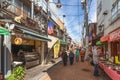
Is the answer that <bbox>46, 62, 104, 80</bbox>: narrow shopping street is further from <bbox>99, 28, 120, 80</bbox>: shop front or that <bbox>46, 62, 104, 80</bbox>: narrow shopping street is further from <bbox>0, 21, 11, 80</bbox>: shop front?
<bbox>0, 21, 11, 80</bbox>: shop front

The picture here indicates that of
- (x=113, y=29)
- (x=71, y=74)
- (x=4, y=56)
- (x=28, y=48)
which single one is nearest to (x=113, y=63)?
(x=71, y=74)

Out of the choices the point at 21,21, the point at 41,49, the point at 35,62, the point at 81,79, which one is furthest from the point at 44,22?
the point at 81,79

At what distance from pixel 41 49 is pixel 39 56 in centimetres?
138

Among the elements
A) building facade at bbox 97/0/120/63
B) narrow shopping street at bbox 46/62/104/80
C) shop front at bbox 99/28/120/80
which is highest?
building facade at bbox 97/0/120/63

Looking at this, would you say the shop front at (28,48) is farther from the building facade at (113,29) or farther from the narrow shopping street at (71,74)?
the building facade at (113,29)

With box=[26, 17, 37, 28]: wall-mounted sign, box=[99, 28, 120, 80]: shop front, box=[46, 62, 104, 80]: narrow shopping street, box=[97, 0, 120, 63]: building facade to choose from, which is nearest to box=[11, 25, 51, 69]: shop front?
box=[26, 17, 37, 28]: wall-mounted sign

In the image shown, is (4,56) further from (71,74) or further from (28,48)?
(28,48)

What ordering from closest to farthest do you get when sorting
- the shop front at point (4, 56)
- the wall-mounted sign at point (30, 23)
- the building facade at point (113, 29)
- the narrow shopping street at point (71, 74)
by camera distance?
1. the shop front at point (4, 56)
2. the narrow shopping street at point (71, 74)
3. the building facade at point (113, 29)
4. the wall-mounted sign at point (30, 23)

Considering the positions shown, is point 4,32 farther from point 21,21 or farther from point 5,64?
point 21,21

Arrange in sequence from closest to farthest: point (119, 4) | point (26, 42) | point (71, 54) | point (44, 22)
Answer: point (119, 4) < point (26, 42) < point (71, 54) < point (44, 22)

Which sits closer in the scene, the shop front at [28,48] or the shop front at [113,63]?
the shop front at [113,63]

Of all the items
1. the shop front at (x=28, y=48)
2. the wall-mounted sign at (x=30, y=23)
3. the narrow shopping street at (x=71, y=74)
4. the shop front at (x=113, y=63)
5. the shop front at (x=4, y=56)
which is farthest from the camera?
the wall-mounted sign at (x=30, y=23)

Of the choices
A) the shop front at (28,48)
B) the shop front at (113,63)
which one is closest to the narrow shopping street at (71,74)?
the shop front at (113,63)

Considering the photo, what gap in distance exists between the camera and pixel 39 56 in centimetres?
→ 2783
